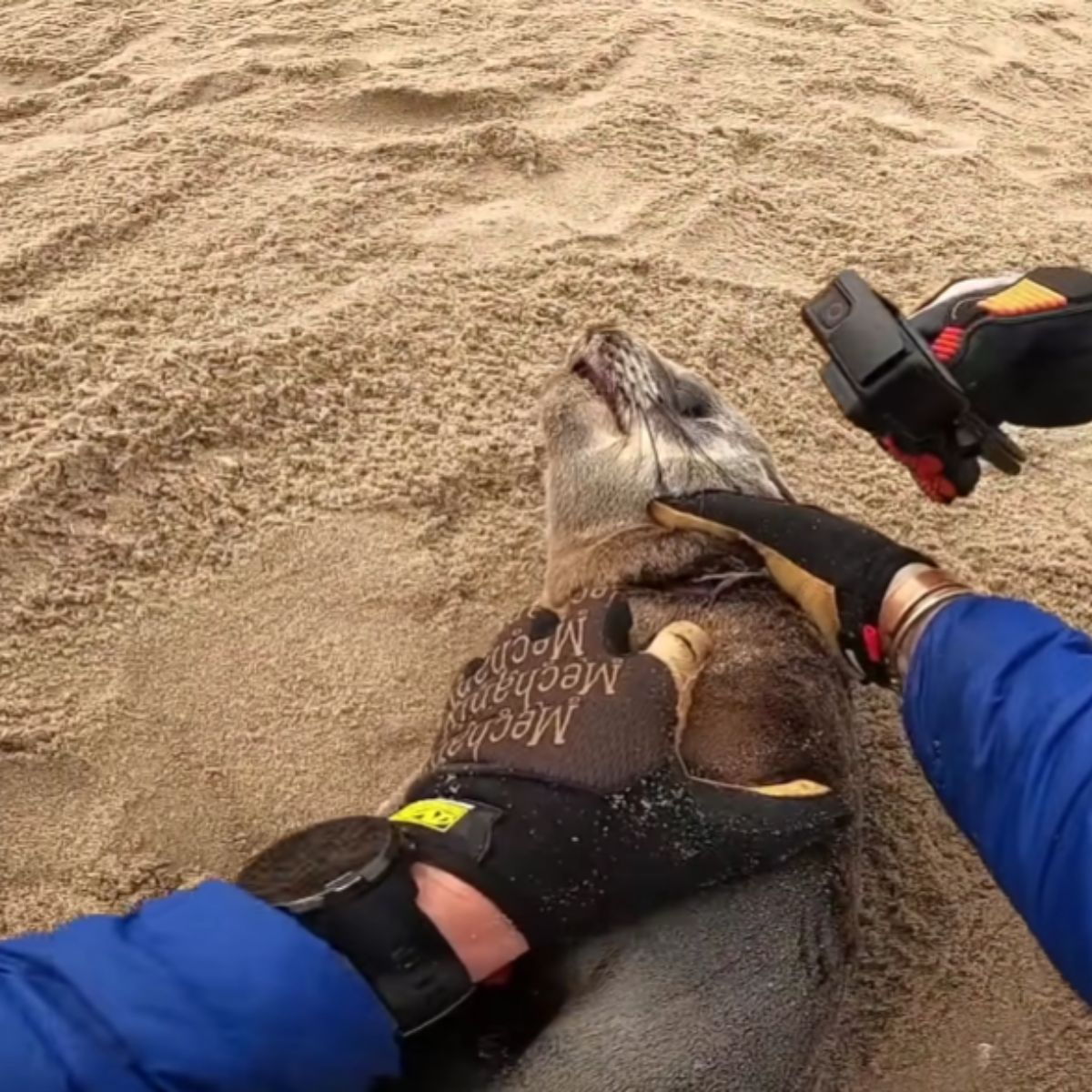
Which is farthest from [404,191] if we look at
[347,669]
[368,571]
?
[347,669]

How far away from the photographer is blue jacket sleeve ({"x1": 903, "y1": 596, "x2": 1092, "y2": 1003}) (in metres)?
2.04

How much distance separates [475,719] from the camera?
2.54 meters

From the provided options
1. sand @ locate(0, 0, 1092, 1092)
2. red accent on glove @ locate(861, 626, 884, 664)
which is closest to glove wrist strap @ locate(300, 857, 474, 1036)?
sand @ locate(0, 0, 1092, 1092)

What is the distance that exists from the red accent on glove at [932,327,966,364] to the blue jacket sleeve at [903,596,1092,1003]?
0.41 metres

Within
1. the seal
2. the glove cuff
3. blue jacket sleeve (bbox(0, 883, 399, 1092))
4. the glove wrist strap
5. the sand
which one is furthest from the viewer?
the sand

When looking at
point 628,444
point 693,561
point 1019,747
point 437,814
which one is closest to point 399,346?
point 628,444

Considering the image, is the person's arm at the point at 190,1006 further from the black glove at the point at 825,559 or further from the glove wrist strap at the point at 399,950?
the black glove at the point at 825,559

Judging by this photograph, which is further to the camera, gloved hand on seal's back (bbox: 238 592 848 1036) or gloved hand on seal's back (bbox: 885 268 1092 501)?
gloved hand on seal's back (bbox: 885 268 1092 501)

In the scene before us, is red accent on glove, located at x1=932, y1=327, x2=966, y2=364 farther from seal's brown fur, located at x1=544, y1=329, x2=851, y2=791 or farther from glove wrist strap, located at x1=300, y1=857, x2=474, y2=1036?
glove wrist strap, located at x1=300, y1=857, x2=474, y2=1036

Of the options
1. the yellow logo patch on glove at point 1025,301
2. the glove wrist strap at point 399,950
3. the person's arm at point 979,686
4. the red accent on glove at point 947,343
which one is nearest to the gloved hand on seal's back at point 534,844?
the glove wrist strap at point 399,950

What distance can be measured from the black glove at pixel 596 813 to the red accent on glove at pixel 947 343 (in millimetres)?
687

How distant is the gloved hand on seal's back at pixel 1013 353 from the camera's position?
8.20 feet

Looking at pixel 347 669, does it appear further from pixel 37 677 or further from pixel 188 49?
pixel 188 49

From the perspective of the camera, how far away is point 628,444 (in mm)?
2982
